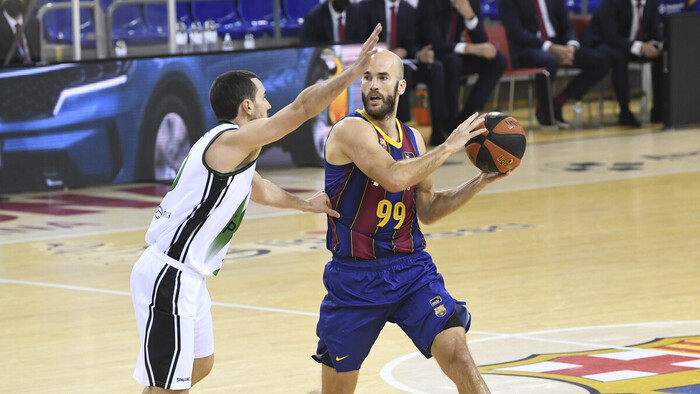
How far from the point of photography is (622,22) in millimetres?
18891

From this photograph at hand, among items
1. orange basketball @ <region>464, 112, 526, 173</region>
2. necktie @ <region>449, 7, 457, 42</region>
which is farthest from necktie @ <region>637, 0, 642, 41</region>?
orange basketball @ <region>464, 112, 526, 173</region>

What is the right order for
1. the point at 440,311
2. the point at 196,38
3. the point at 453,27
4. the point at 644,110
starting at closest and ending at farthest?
the point at 440,311 < the point at 196,38 < the point at 453,27 < the point at 644,110

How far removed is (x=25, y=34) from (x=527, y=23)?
25.2ft

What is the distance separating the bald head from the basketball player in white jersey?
0.43 m

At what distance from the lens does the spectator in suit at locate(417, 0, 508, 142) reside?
17234 millimetres

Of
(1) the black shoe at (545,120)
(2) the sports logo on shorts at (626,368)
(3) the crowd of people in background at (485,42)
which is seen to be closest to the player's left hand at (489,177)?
(2) the sports logo on shorts at (626,368)

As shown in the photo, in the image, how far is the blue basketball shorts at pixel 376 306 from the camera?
531 cm

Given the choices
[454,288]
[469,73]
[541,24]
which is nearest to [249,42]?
[469,73]

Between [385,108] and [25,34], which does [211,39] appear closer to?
[25,34]

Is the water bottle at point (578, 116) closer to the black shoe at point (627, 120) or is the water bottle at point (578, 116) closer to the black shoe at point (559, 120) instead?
the black shoe at point (559, 120)

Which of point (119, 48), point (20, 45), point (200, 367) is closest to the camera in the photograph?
point (200, 367)

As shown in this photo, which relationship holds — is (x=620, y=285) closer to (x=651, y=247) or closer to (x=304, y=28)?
(x=651, y=247)

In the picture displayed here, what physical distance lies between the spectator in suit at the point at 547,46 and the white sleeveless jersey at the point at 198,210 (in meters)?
13.7

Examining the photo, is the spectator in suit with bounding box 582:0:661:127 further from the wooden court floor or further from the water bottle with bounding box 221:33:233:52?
the water bottle with bounding box 221:33:233:52
